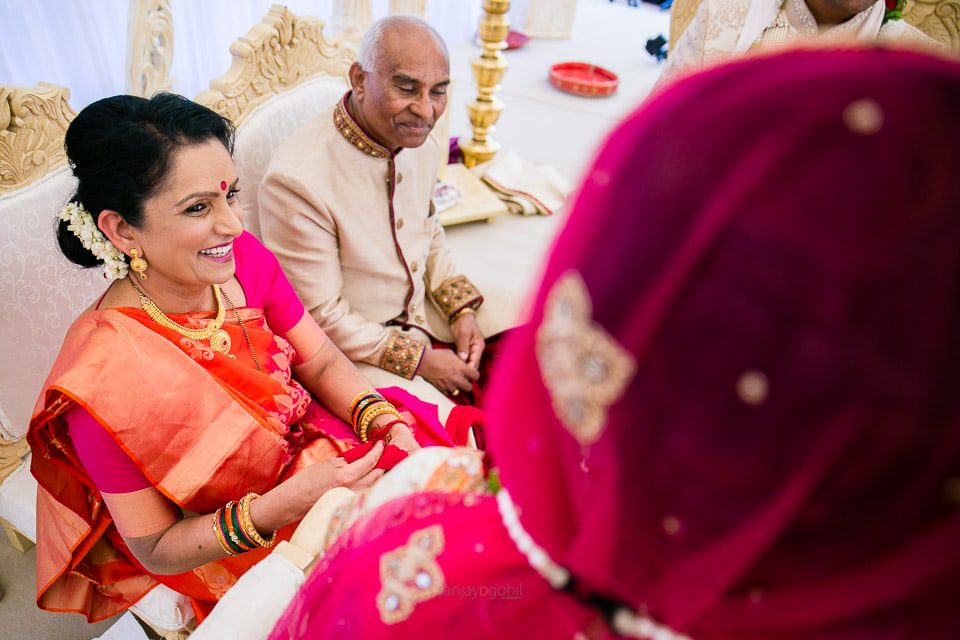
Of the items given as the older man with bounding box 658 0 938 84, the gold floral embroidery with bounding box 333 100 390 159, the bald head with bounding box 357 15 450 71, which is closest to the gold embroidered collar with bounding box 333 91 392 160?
the gold floral embroidery with bounding box 333 100 390 159

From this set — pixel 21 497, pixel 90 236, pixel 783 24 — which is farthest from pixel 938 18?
pixel 21 497

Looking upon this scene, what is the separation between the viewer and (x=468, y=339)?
5.70 feet

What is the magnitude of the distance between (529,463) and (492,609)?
0.44 ft

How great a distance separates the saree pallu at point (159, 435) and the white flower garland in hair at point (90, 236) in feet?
0.28

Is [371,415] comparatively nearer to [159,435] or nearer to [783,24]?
[159,435]

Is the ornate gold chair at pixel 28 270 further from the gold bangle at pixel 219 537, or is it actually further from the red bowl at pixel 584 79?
the red bowl at pixel 584 79

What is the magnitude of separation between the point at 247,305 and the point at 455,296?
2.20 feet

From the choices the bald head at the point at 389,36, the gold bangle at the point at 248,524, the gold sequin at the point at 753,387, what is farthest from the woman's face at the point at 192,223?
the gold sequin at the point at 753,387

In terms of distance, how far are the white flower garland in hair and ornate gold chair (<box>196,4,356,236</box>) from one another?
535mm

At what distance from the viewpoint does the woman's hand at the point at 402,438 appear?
4.15 ft

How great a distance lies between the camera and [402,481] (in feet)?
2.11

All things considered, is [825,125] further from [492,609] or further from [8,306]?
[8,306]

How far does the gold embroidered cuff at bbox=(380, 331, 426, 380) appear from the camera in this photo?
61.5 inches

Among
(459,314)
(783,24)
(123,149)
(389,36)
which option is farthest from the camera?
(783,24)
